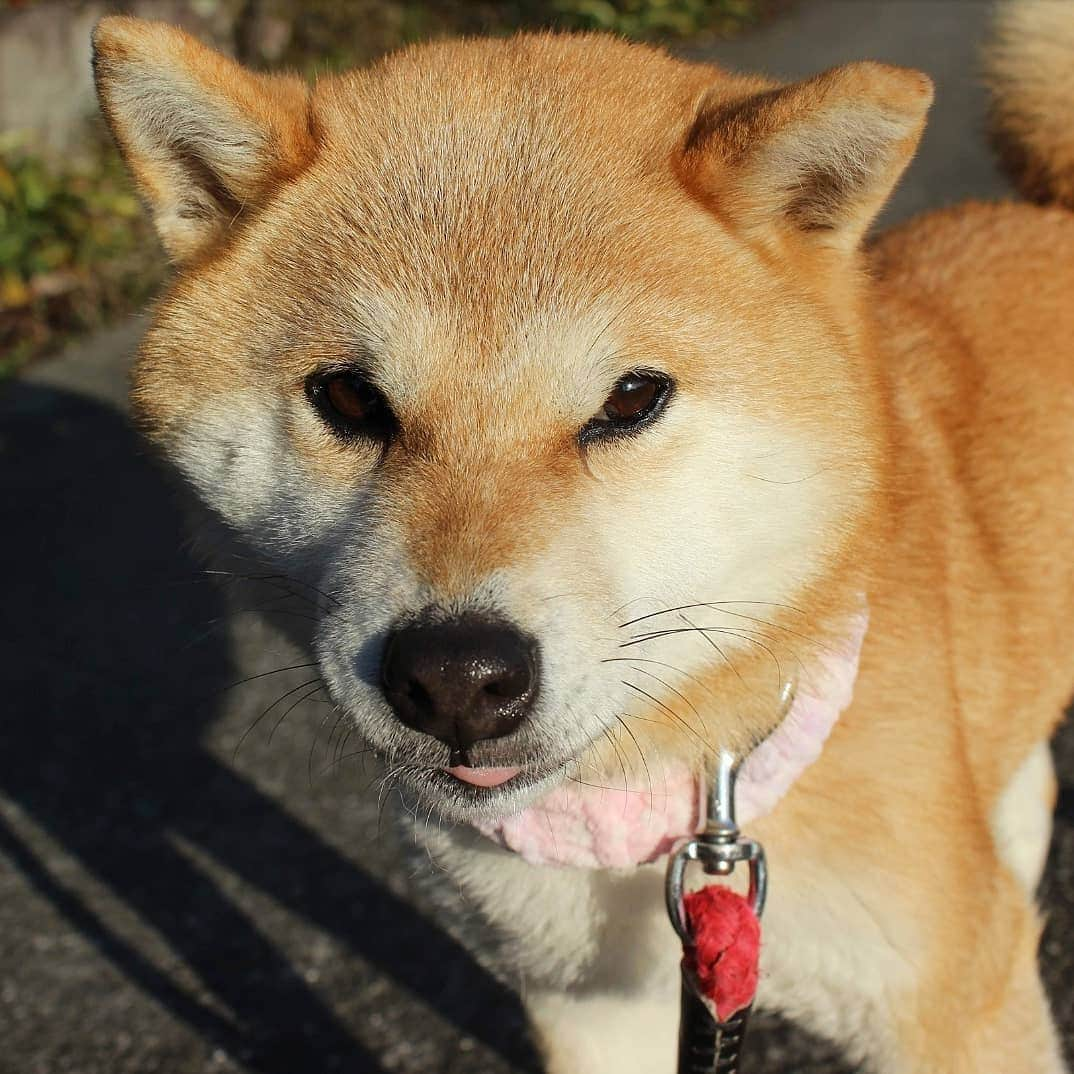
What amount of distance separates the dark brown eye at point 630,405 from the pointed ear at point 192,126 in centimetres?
58

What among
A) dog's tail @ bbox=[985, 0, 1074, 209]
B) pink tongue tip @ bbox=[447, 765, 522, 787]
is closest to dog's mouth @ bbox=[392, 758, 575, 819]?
pink tongue tip @ bbox=[447, 765, 522, 787]

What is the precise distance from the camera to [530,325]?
1485mm

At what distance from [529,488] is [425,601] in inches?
7.8

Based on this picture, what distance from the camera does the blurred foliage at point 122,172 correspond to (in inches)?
196

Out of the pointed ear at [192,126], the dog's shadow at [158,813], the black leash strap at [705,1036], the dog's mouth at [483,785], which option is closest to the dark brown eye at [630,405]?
the dog's mouth at [483,785]

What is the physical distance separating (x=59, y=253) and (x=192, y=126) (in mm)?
3793

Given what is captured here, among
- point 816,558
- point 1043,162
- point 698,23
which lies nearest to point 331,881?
point 816,558

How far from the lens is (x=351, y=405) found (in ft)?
5.18

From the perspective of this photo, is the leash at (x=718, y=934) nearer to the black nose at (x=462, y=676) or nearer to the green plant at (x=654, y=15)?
the black nose at (x=462, y=676)

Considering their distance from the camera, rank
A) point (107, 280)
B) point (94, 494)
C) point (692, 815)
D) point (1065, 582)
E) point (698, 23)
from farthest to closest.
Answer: point (698, 23) < point (107, 280) < point (94, 494) < point (1065, 582) < point (692, 815)

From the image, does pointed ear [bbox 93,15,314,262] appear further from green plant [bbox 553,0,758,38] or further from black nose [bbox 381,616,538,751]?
green plant [bbox 553,0,758,38]

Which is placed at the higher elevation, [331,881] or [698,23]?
[698,23]

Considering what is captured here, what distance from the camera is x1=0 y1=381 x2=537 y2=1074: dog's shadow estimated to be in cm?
254

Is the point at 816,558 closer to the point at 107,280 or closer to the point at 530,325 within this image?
the point at 530,325
